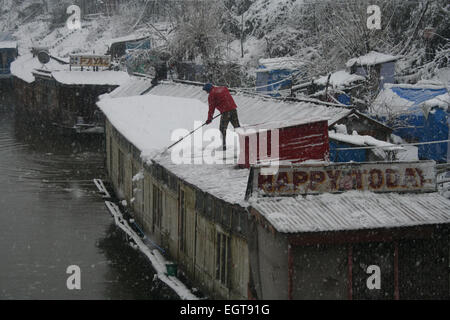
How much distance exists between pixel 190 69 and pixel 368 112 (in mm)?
21089

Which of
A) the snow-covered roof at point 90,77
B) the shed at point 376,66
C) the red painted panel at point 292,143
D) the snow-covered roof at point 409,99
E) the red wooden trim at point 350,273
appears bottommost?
the red wooden trim at point 350,273

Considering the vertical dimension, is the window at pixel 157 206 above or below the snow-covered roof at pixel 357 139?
below

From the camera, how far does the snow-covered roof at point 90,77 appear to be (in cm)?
3916

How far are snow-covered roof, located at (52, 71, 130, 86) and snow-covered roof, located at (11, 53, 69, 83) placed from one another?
386 cm

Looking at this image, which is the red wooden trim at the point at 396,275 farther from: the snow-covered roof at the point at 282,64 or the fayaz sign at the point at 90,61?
the fayaz sign at the point at 90,61

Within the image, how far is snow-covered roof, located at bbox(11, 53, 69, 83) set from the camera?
45656mm

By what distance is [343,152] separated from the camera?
15.5 m

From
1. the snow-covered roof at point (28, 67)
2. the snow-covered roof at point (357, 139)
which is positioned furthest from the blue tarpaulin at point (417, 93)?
the snow-covered roof at point (28, 67)

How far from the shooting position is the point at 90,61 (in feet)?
135

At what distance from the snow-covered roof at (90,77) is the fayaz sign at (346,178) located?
98.9 feet

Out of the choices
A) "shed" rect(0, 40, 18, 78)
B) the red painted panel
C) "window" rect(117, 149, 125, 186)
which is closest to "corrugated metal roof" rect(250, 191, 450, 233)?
the red painted panel

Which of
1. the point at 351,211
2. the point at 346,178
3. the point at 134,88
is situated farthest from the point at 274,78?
the point at 351,211

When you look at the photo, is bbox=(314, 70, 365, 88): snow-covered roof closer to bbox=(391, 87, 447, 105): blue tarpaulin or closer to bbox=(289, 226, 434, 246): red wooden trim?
bbox=(391, 87, 447, 105): blue tarpaulin

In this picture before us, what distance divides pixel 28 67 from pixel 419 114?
3625cm
